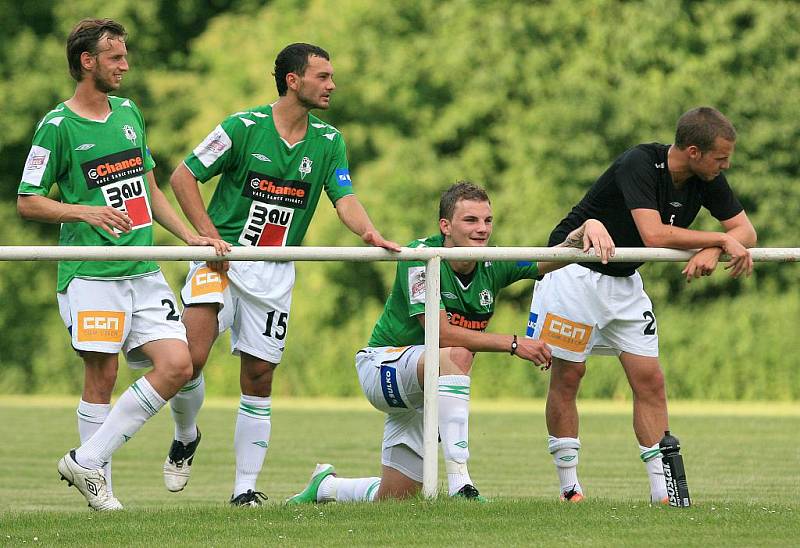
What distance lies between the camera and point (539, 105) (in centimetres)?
2703

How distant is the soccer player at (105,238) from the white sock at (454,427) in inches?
48.3

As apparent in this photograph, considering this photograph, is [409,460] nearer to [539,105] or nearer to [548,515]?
[548,515]

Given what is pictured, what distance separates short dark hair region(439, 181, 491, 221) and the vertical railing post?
67 cm

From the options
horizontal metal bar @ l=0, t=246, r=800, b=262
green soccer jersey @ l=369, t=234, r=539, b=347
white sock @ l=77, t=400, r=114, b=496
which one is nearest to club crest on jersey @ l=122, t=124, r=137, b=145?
horizontal metal bar @ l=0, t=246, r=800, b=262

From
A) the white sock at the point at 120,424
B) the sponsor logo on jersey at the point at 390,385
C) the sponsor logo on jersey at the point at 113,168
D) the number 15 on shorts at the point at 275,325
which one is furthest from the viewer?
the number 15 on shorts at the point at 275,325

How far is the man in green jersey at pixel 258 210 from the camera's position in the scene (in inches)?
281

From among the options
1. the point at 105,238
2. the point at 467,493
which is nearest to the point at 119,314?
the point at 105,238

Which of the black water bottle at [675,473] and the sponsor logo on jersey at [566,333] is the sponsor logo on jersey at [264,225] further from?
the black water bottle at [675,473]

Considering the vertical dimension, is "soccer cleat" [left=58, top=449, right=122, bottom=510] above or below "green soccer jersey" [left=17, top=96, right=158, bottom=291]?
below

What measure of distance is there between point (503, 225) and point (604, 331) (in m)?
19.5

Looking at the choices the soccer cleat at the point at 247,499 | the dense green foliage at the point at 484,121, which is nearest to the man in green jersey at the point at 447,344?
the soccer cleat at the point at 247,499

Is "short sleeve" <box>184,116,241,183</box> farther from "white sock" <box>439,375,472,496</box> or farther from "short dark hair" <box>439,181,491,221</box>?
"white sock" <box>439,375,472,496</box>

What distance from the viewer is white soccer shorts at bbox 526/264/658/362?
7.13m

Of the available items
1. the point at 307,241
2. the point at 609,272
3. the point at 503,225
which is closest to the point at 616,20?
the point at 503,225
